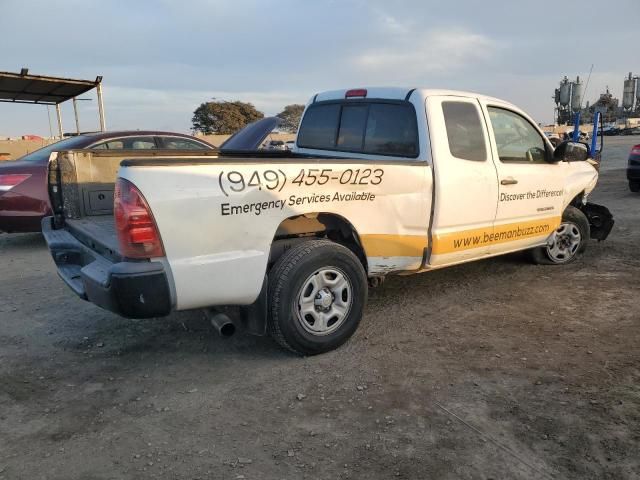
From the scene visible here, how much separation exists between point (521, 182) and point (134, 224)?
3.59 m

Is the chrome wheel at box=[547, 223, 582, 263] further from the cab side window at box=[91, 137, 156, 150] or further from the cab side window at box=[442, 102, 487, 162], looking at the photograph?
the cab side window at box=[91, 137, 156, 150]

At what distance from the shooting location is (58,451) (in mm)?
2686

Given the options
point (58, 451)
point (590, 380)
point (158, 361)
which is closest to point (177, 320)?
point (158, 361)

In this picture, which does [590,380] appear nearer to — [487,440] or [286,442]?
[487,440]

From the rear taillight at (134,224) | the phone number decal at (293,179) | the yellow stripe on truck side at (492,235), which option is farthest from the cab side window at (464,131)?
the rear taillight at (134,224)

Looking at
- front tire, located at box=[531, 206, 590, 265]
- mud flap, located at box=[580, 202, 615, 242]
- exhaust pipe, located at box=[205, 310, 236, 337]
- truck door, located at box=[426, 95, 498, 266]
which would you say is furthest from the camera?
mud flap, located at box=[580, 202, 615, 242]

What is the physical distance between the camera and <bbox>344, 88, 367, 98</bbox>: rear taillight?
15.7 ft

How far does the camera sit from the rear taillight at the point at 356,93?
4.79 metres

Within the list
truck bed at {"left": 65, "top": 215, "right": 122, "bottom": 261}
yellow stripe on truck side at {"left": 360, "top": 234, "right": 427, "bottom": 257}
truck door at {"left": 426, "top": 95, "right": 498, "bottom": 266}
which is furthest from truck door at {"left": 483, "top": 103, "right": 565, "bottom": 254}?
truck bed at {"left": 65, "top": 215, "right": 122, "bottom": 261}

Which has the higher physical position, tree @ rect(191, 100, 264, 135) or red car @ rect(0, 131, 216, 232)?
tree @ rect(191, 100, 264, 135)

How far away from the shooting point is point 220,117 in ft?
183

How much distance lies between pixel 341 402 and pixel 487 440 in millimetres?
843

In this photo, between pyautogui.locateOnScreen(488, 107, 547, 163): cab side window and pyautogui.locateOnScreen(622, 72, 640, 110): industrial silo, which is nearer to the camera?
pyautogui.locateOnScreen(488, 107, 547, 163): cab side window

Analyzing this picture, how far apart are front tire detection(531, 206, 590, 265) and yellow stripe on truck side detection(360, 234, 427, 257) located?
232cm
